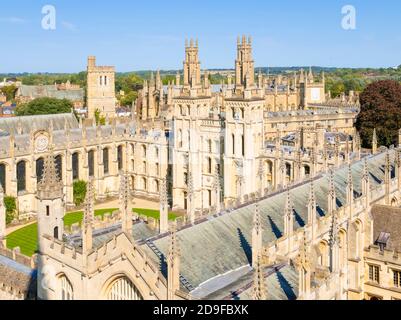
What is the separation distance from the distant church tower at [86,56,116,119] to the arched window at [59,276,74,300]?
55.3 m

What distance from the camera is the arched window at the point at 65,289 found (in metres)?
19.8

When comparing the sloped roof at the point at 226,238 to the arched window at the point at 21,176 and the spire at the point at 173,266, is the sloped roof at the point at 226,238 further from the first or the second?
the arched window at the point at 21,176

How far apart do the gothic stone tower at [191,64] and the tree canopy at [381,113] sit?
21.7 metres

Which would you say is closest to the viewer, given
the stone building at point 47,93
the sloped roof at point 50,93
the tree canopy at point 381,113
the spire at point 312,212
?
the spire at point 312,212

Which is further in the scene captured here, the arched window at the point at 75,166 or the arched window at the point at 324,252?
the arched window at the point at 75,166

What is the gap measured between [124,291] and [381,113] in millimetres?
44727

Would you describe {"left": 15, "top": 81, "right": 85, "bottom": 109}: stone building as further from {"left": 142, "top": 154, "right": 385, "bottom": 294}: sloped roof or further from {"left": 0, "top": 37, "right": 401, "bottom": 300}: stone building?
{"left": 142, "top": 154, "right": 385, "bottom": 294}: sloped roof

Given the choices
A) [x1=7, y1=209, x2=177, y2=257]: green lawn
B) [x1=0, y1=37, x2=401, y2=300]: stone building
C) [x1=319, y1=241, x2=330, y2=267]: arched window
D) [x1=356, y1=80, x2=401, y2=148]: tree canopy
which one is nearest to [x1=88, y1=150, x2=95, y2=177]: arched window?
[x1=0, y1=37, x2=401, y2=300]: stone building

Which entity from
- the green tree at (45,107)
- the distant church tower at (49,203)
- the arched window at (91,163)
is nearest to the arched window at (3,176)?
the arched window at (91,163)

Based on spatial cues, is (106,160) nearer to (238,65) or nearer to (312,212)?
(238,65)

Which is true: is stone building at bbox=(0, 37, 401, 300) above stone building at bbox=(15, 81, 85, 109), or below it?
below

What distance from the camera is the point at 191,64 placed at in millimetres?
46625

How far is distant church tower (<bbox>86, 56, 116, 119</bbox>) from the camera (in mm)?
74250
